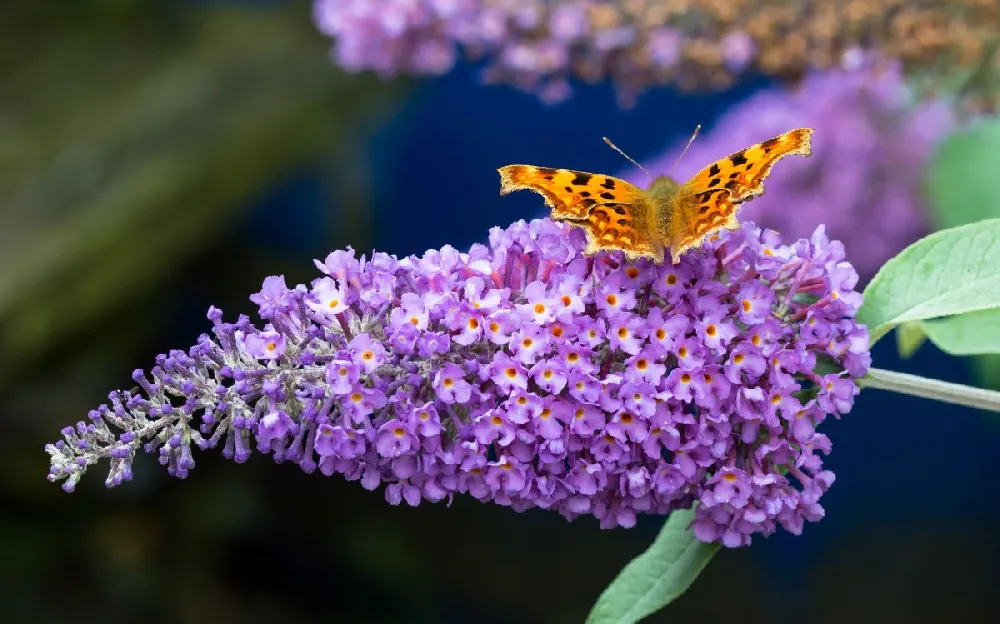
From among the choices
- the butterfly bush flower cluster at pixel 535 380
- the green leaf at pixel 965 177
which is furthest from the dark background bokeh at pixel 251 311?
the butterfly bush flower cluster at pixel 535 380

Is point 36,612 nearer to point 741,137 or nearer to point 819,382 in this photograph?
point 741,137

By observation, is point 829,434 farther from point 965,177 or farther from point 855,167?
point 965,177

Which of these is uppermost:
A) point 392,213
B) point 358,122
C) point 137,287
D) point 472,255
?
point 358,122

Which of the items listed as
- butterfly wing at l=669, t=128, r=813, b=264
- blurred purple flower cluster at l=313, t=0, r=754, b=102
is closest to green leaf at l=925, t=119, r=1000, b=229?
blurred purple flower cluster at l=313, t=0, r=754, b=102

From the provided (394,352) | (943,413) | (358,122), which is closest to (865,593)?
(943,413)

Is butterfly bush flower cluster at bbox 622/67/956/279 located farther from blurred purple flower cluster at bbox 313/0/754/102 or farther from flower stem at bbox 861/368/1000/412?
flower stem at bbox 861/368/1000/412
